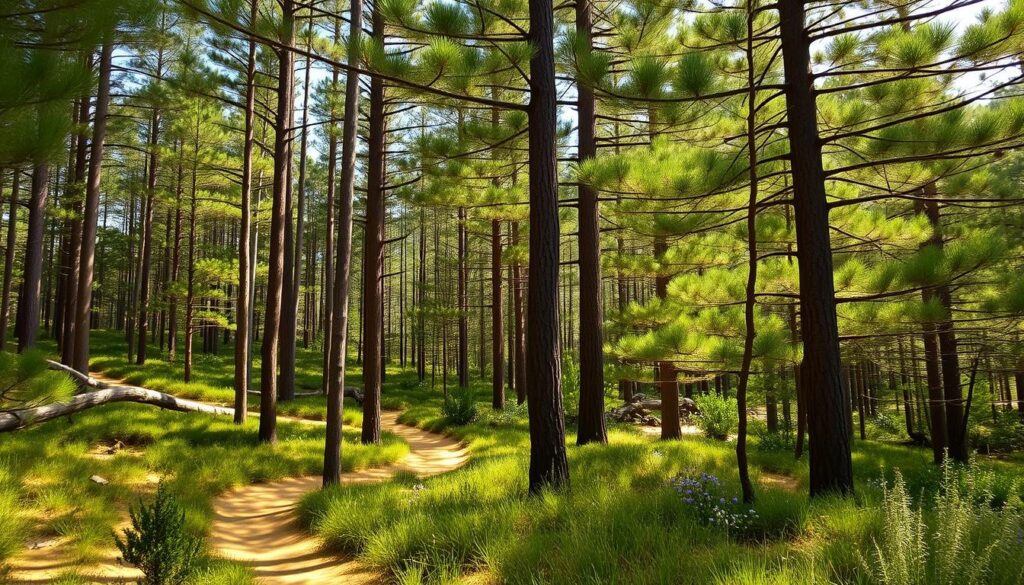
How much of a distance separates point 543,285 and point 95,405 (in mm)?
8132

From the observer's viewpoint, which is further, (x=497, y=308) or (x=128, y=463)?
(x=497, y=308)

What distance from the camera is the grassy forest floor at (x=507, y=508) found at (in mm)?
2637

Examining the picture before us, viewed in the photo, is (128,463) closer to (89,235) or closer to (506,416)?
(89,235)

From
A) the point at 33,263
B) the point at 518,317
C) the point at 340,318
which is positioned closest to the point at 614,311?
the point at 340,318

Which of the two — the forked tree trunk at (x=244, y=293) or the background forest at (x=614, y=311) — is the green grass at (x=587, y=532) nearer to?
the background forest at (x=614, y=311)

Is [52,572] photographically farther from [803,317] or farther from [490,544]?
[803,317]

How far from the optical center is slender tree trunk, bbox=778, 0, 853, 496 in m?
3.95

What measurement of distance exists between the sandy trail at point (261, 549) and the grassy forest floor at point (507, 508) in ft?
0.45

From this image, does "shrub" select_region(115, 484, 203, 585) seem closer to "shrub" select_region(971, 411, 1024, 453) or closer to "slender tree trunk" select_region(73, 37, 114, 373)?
"slender tree trunk" select_region(73, 37, 114, 373)

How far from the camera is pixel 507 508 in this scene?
379 centimetres

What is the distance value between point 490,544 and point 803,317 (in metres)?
3.17

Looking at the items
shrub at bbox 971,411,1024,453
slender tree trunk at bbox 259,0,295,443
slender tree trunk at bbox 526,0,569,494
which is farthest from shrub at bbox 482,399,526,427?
shrub at bbox 971,411,1024,453

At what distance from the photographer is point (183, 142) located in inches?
570

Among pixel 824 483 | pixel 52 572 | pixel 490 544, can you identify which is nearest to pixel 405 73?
pixel 490 544
